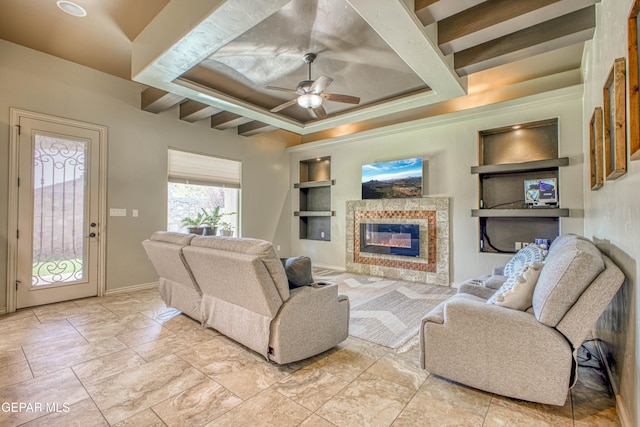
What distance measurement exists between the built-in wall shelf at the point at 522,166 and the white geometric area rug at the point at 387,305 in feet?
6.24

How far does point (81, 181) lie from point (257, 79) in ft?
9.25

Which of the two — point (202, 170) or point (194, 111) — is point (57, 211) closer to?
point (202, 170)

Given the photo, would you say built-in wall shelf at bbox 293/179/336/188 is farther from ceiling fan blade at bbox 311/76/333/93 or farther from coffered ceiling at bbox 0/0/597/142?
ceiling fan blade at bbox 311/76/333/93

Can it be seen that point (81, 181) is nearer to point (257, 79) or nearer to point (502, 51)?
point (257, 79)

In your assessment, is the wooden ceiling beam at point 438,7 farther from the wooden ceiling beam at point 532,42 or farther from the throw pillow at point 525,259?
the throw pillow at point 525,259

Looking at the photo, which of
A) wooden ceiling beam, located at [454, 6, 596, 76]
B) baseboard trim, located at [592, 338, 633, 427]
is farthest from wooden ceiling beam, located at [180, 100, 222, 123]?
baseboard trim, located at [592, 338, 633, 427]

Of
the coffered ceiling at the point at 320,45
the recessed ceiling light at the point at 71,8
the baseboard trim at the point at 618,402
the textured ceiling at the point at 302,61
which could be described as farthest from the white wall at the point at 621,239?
the recessed ceiling light at the point at 71,8

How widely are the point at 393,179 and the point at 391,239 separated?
43.6 inches

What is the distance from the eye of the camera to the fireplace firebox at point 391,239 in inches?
202

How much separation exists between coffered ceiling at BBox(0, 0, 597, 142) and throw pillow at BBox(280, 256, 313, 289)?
6.51 feet

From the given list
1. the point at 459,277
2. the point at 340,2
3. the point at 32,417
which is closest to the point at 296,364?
the point at 32,417

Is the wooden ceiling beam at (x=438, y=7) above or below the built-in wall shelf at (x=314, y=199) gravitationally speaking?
above

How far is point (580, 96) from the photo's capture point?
3.75 meters

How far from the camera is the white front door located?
3627 mm
